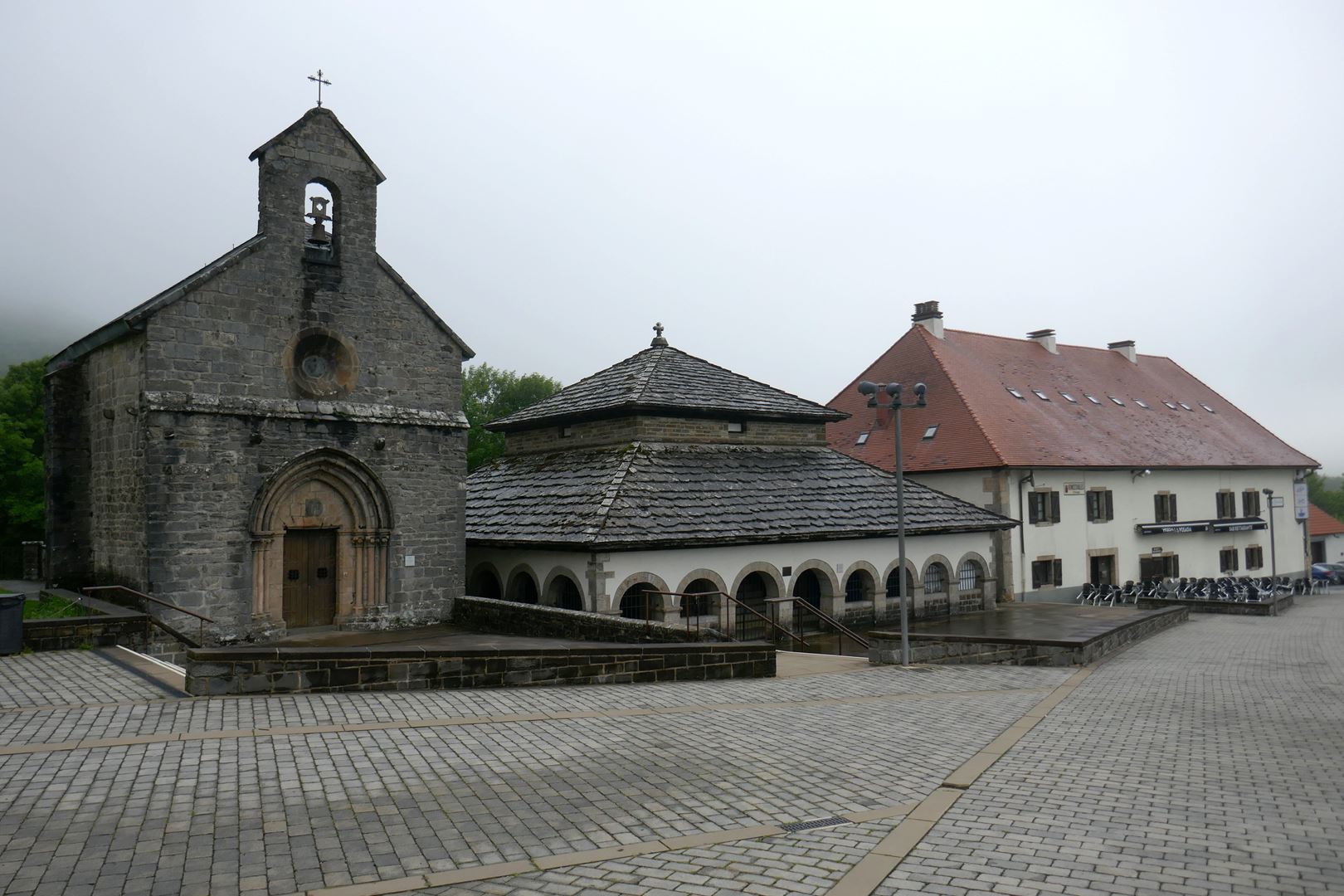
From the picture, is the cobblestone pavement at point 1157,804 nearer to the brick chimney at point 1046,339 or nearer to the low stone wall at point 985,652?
the low stone wall at point 985,652

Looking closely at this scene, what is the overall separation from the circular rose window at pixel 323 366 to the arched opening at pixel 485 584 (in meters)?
6.23

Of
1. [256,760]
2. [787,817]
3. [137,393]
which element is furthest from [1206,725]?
[137,393]

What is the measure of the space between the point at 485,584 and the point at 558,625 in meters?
7.13

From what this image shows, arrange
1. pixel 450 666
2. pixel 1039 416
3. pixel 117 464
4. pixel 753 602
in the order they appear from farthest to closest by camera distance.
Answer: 1. pixel 1039 416
2. pixel 753 602
3. pixel 117 464
4. pixel 450 666

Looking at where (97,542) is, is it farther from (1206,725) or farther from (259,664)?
(1206,725)

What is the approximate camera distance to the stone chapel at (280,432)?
17.5 meters

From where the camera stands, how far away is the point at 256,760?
8539mm

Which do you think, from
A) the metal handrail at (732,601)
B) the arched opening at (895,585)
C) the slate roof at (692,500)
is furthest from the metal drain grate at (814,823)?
the arched opening at (895,585)

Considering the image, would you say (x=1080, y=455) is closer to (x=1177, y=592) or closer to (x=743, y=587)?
(x=1177, y=592)

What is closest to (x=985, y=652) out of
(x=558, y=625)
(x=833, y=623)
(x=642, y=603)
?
(x=833, y=623)

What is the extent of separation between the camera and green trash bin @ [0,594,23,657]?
1357 cm

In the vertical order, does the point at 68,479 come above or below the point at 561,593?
above

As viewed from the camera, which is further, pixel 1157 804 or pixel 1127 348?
pixel 1127 348

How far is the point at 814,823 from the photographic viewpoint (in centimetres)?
748
